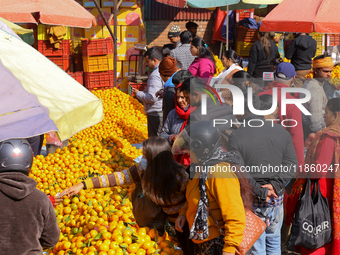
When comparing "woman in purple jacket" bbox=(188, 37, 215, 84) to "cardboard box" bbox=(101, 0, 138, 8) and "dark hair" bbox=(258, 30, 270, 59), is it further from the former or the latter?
"cardboard box" bbox=(101, 0, 138, 8)

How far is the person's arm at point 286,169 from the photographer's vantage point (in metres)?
2.88

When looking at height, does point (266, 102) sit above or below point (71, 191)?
above

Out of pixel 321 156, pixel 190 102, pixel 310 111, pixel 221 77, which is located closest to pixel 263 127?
pixel 321 156

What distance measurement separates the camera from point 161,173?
260 cm

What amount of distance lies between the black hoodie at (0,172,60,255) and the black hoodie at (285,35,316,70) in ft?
19.7

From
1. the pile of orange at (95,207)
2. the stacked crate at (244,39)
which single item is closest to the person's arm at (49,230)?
the pile of orange at (95,207)

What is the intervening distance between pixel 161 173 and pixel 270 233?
118 cm

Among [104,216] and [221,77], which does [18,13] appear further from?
[104,216]

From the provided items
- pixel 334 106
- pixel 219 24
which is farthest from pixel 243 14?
pixel 334 106

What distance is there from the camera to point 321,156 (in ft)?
9.66

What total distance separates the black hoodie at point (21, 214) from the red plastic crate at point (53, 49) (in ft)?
23.4

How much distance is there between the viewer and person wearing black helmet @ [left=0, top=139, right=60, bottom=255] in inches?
79.7

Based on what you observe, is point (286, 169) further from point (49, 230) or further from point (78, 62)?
point (78, 62)

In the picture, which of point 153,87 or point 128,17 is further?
point 128,17
